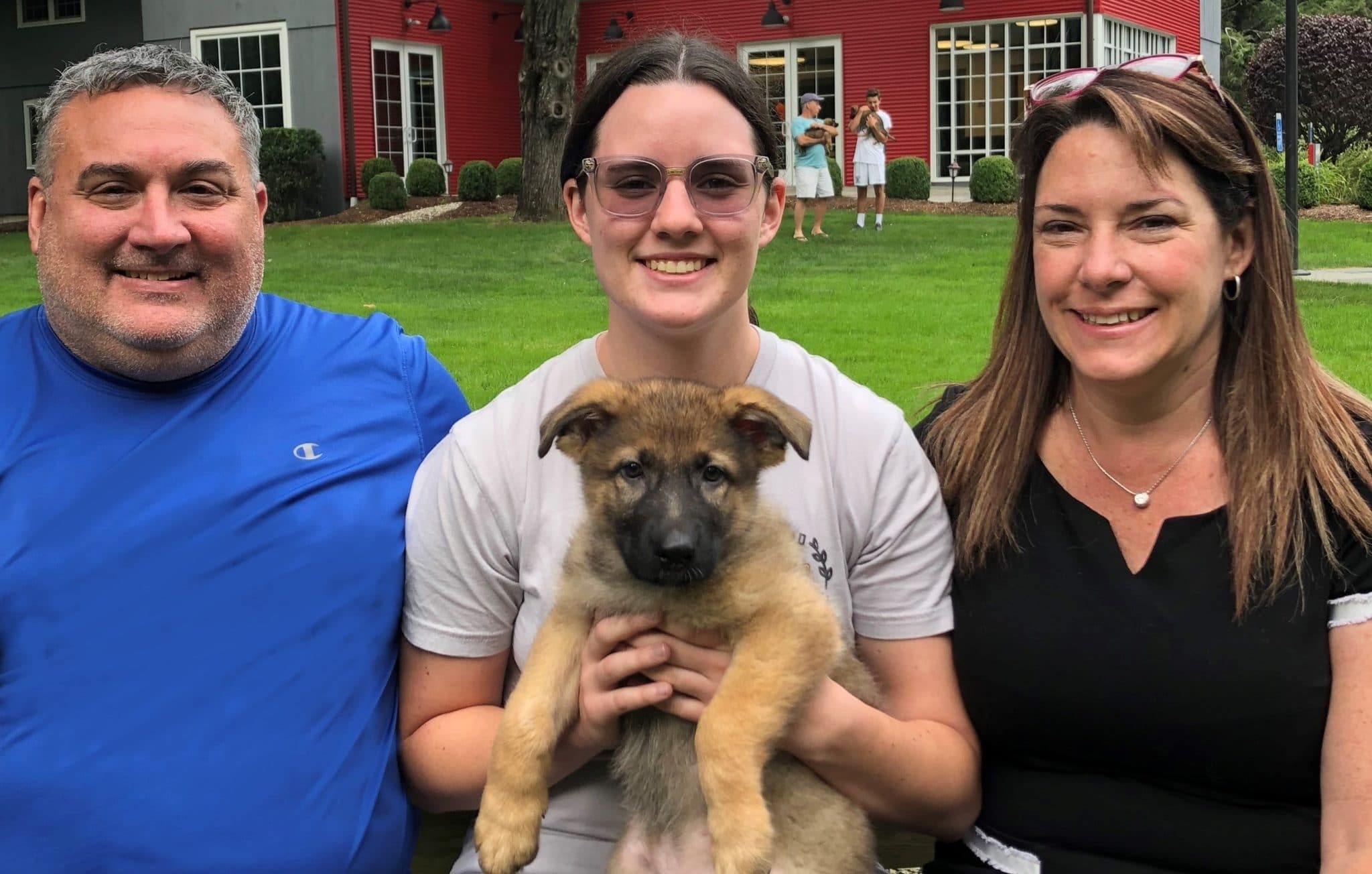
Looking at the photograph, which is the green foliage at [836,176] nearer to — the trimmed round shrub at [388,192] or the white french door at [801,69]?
the white french door at [801,69]

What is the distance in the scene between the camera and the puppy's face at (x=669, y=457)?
10.5 ft

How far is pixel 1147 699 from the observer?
3158 millimetres

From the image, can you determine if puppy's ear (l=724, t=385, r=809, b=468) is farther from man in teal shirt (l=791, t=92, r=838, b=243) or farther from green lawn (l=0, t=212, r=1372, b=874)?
man in teal shirt (l=791, t=92, r=838, b=243)

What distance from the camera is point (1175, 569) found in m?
3.23

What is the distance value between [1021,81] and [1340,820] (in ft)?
92.6

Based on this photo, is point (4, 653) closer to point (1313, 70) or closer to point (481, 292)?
point (481, 292)

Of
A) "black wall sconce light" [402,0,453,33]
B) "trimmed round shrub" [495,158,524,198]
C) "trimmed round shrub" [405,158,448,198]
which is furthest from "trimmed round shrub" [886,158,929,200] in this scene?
"black wall sconce light" [402,0,453,33]

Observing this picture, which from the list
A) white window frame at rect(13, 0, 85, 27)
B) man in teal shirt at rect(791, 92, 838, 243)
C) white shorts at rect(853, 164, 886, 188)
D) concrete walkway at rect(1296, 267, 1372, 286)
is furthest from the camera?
white window frame at rect(13, 0, 85, 27)

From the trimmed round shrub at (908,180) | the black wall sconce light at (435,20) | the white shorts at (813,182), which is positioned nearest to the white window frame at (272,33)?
the black wall sconce light at (435,20)

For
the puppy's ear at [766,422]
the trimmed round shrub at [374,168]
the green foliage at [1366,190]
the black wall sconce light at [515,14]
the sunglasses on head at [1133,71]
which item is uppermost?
the black wall sconce light at [515,14]

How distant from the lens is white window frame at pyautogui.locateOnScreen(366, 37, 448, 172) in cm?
2966

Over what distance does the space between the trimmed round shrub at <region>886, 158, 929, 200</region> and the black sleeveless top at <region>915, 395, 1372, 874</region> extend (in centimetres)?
2468

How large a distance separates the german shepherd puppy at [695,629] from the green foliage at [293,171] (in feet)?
82.2

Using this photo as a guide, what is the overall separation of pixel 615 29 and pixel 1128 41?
11116mm
